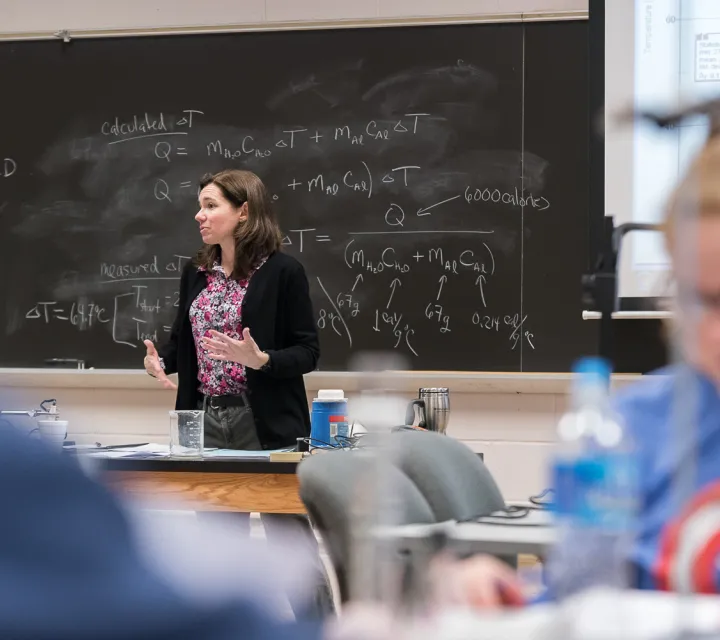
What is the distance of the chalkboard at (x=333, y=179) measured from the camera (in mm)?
3947

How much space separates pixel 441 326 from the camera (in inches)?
158

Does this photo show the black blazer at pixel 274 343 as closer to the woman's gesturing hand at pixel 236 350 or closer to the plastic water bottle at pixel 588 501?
the woman's gesturing hand at pixel 236 350

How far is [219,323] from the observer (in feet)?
10.5

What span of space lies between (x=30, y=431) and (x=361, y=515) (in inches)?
9.9

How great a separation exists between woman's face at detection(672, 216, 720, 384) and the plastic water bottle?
69mm

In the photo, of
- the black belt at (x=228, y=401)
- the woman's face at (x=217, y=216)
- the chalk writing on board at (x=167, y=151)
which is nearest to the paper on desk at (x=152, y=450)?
the black belt at (x=228, y=401)

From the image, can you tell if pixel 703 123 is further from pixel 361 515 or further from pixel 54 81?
pixel 54 81

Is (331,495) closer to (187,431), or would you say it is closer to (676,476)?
(676,476)

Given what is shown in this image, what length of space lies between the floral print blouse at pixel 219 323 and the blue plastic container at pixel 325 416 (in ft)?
1.39

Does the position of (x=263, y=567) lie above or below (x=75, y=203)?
below

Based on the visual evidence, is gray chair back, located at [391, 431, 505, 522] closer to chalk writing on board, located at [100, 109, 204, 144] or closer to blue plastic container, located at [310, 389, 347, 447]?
blue plastic container, located at [310, 389, 347, 447]

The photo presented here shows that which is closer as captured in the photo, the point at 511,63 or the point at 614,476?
the point at 614,476

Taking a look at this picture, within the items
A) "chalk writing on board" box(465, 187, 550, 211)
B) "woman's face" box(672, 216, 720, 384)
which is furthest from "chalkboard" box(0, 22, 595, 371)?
"woman's face" box(672, 216, 720, 384)

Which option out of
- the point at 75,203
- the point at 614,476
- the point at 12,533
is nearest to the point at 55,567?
the point at 12,533
